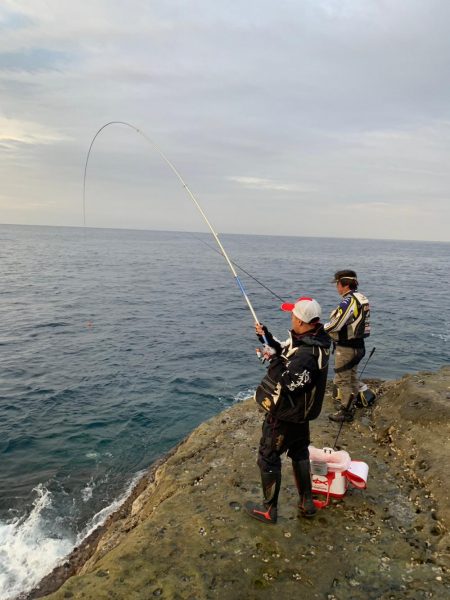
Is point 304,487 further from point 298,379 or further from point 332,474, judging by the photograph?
point 298,379

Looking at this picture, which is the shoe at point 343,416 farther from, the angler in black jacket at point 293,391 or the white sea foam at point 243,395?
the white sea foam at point 243,395

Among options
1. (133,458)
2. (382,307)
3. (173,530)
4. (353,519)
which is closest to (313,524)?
(353,519)

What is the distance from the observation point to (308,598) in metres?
4.47

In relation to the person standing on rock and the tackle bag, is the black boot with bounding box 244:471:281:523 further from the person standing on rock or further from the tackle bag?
the person standing on rock

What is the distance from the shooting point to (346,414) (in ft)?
28.4

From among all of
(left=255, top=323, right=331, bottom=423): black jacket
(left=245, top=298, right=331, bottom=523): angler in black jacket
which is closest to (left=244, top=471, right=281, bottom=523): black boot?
(left=245, top=298, right=331, bottom=523): angler in black jacket

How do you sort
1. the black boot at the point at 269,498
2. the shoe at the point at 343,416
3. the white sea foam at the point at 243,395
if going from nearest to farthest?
1. the black boot at the point at 269,498
2. the shoe at the point at 343,416
3. the white sea foam at the point at 243,395

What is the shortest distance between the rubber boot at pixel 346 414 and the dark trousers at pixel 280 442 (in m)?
3.36

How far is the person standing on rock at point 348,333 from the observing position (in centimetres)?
791

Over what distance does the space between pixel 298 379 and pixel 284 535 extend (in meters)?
2.06

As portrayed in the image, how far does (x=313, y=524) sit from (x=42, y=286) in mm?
41737

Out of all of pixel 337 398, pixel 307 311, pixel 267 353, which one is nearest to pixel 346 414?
pixel 337 398

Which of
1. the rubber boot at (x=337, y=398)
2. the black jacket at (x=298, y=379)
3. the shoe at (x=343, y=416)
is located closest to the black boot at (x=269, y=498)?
the black jacket at (x=298, y=379)

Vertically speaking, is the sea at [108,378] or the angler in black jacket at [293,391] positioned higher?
the angler in black jacket at [293,391]
